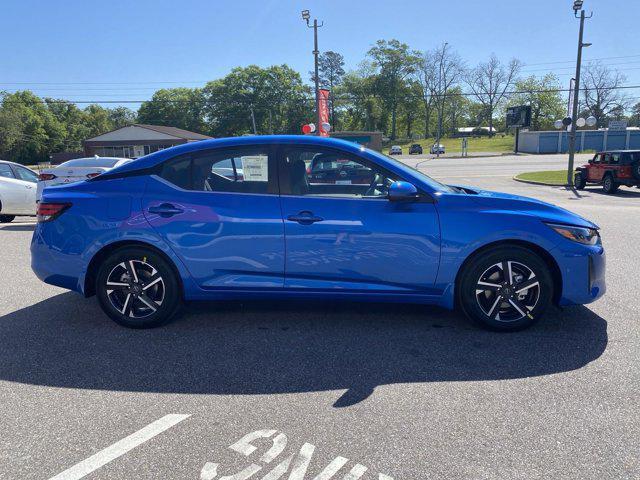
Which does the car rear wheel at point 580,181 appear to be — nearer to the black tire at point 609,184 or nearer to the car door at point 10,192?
the black tire at point 609,184

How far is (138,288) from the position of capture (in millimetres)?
4219

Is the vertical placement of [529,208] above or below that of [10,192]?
above

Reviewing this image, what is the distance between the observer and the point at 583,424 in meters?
2.75

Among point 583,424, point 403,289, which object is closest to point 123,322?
point 403,289

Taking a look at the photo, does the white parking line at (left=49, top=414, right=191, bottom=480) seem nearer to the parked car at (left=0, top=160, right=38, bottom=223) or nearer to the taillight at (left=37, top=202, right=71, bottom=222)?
the taillight at (left=37, top=202, right=71, bottom=222)

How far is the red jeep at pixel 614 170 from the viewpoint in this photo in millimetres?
17547

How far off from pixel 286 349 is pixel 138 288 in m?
1.45

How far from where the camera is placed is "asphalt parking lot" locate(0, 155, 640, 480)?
2453 mm

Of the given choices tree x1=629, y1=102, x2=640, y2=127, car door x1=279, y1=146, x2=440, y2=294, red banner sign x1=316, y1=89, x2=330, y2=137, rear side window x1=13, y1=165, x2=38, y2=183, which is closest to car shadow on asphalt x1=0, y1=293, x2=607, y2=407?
car door x1=279, y1=146, x2=440, y2=294

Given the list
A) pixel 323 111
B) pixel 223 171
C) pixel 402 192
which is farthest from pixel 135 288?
pixel 323 111

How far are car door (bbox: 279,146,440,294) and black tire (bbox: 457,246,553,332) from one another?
0.34m

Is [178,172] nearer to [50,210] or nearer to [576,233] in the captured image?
[50,210]

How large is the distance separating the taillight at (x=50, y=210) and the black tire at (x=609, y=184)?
19219 millimetres

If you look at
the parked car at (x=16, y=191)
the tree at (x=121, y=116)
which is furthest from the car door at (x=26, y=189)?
the tree at (x=121, y=116)
